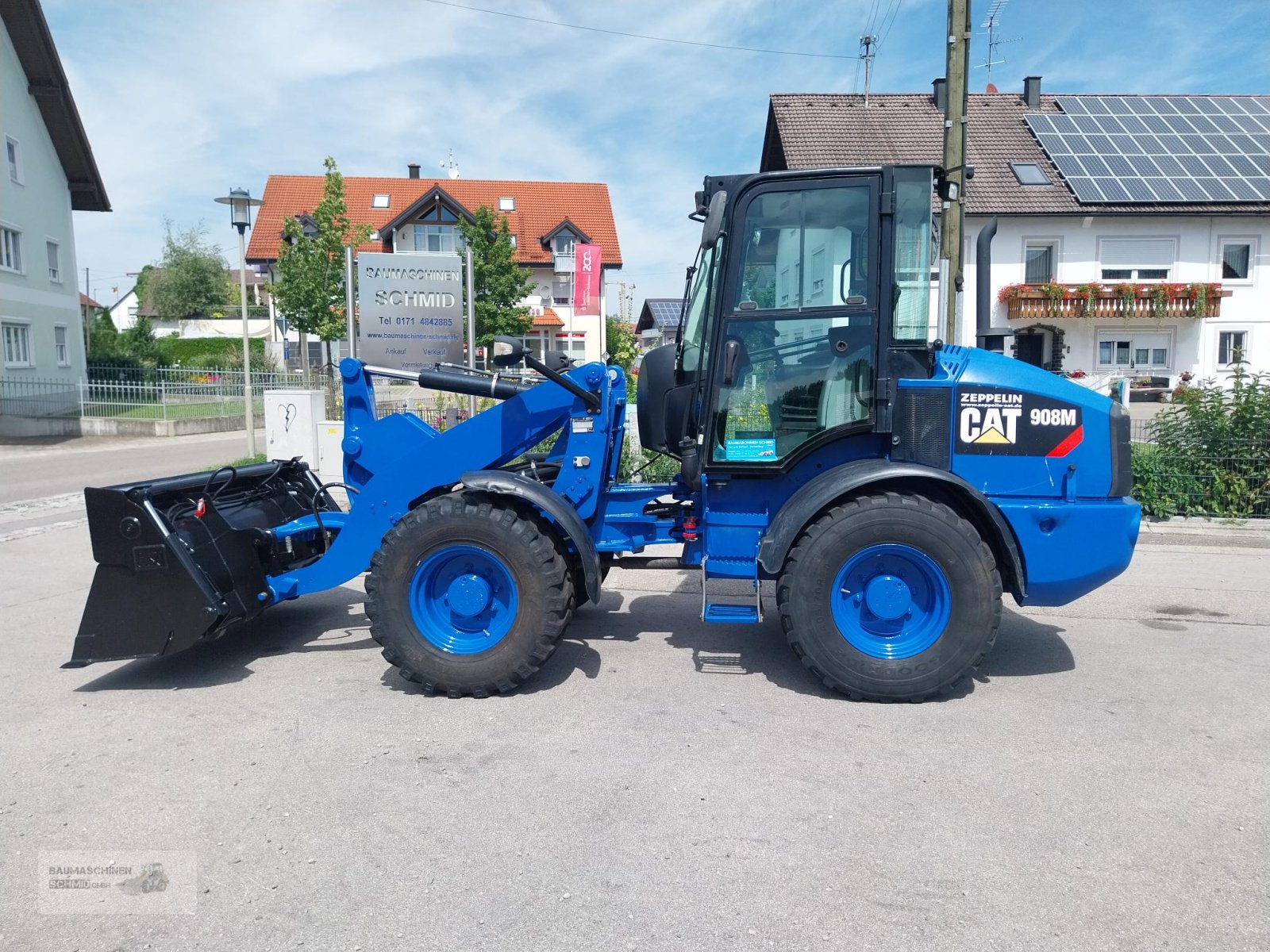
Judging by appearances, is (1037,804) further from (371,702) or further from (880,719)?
(371,702)

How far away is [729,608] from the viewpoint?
15.6 feet

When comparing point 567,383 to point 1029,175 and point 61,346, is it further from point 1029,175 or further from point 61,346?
point 61,346

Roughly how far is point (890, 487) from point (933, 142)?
24.5 meters

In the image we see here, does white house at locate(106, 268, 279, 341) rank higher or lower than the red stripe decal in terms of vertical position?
higher

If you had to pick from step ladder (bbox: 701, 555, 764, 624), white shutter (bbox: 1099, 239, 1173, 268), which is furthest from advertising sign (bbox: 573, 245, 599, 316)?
white shutter (bbox: 1099, 239, 1173, 268)

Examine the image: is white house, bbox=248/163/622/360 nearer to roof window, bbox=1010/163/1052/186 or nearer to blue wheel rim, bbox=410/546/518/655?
roof window, bbox=1010/163/1052/186

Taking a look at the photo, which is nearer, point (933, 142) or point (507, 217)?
point (933, 142)

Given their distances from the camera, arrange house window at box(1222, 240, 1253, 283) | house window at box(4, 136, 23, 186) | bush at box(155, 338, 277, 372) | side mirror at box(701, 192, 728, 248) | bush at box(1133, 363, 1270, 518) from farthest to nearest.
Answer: bush at box(155, 338, 277, 372) → house window at box(1222, 240, 1253, 283) → house window at box(4, 136, 23, 186) → bush at box(1133, 363, 1270, 518) → side mirror at box(701, 192, 728, 248)

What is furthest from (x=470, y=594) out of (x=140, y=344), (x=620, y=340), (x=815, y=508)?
(x=140, y=344)

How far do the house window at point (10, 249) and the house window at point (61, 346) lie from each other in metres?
2.18

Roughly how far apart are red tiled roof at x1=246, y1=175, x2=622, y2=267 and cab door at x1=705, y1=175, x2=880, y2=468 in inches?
1607

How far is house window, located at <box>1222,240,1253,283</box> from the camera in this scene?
26016 millimetres

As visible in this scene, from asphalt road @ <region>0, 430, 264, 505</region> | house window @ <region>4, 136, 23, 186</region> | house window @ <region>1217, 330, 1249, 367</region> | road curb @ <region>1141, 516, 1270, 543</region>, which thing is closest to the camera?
road curb @ <region>1141, 516, 1270, 543</region>

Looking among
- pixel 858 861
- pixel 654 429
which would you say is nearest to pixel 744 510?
pixel 654 429
